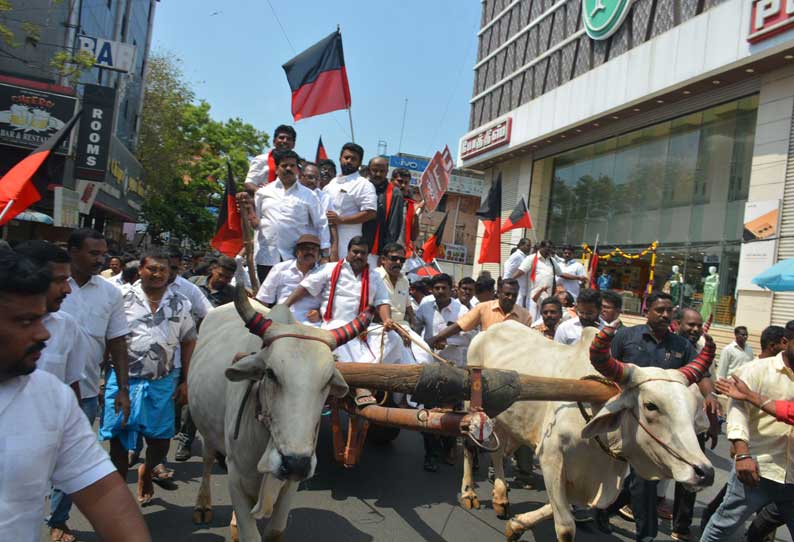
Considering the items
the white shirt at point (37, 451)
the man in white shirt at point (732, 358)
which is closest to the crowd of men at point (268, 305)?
the white shirt at point (37, 451)

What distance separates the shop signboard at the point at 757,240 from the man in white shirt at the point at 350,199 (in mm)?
12002

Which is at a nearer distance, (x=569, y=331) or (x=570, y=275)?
(x=569, y=331)

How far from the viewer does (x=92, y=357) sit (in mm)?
4113

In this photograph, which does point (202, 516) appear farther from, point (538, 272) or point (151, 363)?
point (538, 272)

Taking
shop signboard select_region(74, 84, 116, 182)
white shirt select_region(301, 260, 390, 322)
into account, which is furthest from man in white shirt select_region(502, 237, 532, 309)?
shop signboard select_region(74, 84, 116, 182)

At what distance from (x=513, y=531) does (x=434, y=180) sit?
348 inches

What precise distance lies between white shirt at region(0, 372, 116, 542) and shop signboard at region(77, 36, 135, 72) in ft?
66.9

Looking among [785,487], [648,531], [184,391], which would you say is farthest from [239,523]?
[785,487]

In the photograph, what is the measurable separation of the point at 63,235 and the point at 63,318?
61.0 feet

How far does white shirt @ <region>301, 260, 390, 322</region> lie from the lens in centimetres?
538

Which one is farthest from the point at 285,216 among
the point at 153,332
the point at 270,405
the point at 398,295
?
the point at 270,405

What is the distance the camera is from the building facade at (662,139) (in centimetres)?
1554

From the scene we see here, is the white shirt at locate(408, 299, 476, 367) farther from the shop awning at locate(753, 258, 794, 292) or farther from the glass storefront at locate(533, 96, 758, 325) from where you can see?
the glass storefront at locate(533, 96, 758, 325)

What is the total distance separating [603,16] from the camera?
75.4 ft
